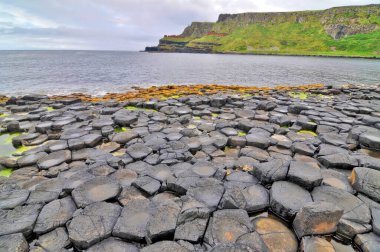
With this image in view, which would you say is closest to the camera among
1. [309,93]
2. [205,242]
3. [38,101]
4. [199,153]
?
[205,242]

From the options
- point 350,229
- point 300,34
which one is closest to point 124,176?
point 350,229

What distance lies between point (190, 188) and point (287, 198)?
1515 millimetres

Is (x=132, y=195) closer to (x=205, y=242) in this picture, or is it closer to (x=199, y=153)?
(x=205, y=242)

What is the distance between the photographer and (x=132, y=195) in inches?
144

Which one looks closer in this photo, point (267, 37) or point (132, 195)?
point (132, 195)

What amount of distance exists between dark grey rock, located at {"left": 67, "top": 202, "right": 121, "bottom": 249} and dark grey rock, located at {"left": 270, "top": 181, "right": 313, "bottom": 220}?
92.8 inches

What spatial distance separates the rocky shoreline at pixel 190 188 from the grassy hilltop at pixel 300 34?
89.9 metres

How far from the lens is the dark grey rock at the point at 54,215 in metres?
2.98

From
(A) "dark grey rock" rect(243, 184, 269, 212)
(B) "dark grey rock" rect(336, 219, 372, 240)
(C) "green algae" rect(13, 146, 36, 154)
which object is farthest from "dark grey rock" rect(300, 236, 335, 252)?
(C) "green algae" rect(13, 146, 36, 154)

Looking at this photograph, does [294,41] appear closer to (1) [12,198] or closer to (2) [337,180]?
(2) [337,180]

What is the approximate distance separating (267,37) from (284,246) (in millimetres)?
140222

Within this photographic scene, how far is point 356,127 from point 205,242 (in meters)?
6.37

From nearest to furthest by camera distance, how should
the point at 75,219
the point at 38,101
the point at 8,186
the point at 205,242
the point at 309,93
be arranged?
the point at 205,242, the point at 75,219, the point at 8,186, the point at 38,101, the point at 309,93

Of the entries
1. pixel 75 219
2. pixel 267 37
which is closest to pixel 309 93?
pixel 75 219
